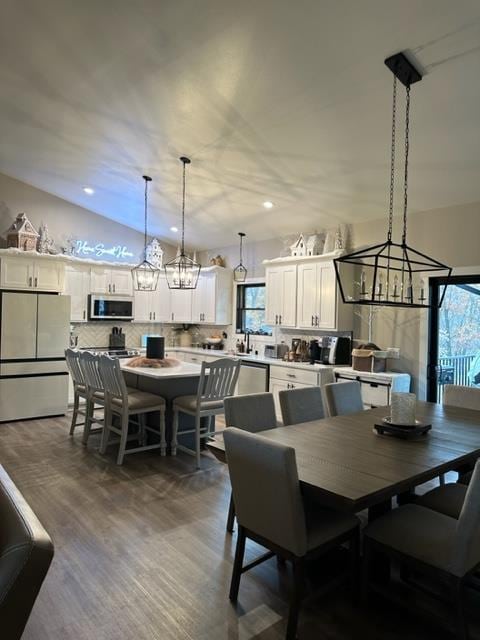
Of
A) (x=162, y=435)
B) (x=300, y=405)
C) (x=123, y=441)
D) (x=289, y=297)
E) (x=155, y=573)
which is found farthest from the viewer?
(x=289, y=297)

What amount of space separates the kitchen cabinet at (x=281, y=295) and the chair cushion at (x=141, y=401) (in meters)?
2.19

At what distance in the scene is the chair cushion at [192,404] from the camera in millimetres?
4376

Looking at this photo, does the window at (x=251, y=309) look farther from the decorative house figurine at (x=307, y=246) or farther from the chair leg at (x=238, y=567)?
the chair leg at (x=238, y=567)

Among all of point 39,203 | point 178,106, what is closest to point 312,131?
point 178,106

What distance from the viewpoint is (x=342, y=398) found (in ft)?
11.8

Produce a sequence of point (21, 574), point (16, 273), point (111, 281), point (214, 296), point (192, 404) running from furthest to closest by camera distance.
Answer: point (214, 296), point (111, 281), point (16, 273), point (192, 404), point (21, 574)

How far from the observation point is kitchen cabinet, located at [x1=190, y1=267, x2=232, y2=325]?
23.9 ft

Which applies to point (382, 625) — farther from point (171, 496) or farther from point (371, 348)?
point (371, 348)

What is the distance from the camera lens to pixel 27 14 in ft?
10.2

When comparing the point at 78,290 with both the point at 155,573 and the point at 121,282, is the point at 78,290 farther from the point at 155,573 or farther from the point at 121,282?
the point at 155,573

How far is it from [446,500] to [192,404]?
253cm

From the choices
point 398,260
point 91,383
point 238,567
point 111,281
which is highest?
point 111,281

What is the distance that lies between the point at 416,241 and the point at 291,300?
179cm

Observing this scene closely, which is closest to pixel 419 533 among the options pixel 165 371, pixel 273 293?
pixel 165 371
